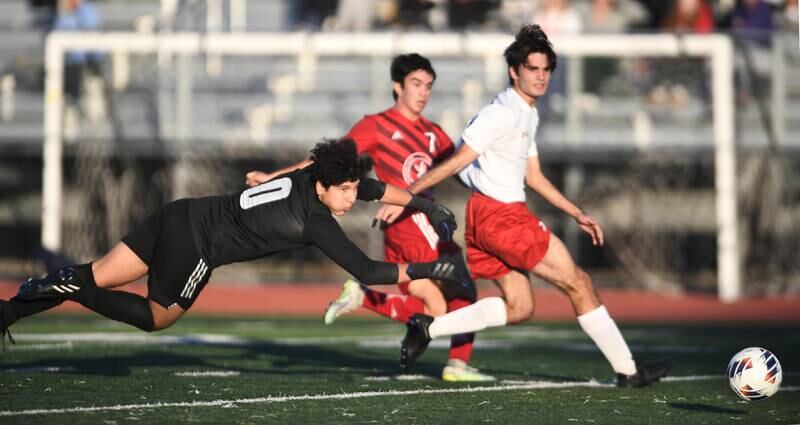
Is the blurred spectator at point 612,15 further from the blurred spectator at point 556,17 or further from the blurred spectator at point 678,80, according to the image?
the blurred spectator at point 678,80

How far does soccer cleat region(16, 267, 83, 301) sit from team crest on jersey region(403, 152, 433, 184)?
99.4 inches

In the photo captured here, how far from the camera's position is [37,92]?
68.3 ft

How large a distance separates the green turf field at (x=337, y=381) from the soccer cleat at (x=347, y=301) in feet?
1.40

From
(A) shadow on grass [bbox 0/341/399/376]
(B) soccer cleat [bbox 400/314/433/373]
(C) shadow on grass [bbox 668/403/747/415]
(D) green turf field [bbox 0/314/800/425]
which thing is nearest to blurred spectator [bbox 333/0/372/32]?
(D) green turf field [bbox 0/314/800/425]

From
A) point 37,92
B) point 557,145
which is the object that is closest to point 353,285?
point 557,145

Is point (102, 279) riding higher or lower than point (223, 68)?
lower

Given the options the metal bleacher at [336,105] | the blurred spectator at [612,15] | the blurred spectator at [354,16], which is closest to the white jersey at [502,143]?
the metal bleacher at [336,105]

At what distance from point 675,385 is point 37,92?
46.0 feet

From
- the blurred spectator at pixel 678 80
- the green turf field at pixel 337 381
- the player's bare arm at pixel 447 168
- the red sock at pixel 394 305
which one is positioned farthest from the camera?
the blurred spectator at pixel 678 80

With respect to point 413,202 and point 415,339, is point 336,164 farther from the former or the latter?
point 415,339

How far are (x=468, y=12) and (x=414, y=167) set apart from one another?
40.9 feet

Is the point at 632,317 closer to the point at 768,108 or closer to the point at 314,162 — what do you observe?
the point at 768,108

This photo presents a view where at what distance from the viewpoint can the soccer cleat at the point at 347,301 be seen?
887 centimetres

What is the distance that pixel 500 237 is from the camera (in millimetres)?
8672
